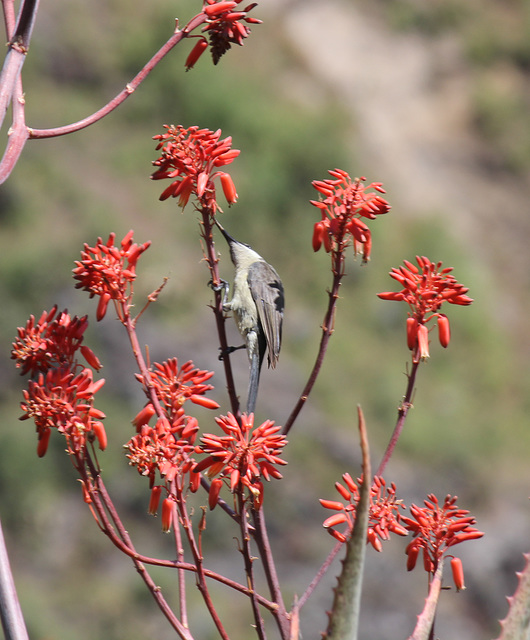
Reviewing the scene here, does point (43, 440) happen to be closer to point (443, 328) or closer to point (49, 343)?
point (49, 343)

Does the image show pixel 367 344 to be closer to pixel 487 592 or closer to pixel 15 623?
pixel 487 592

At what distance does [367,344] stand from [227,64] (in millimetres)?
8828

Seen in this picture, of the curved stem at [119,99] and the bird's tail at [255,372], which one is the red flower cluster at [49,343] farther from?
the bird's tail at [255,372]

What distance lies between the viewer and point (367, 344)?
17219mm

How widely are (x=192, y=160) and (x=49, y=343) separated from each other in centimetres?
69

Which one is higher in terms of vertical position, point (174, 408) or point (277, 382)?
point (277, 382)

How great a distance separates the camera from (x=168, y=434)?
7.57 ft

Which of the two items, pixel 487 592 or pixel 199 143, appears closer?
pixel 199 143

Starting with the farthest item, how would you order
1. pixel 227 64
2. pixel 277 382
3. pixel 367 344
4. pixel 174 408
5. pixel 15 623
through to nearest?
pixel 227 64, pixel 367 344, pixel 277 382, pixel 174 408, pixel 15 623

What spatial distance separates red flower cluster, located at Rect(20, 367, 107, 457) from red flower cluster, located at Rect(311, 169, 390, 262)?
0.81 metres

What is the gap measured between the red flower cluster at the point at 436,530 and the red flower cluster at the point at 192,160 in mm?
1080

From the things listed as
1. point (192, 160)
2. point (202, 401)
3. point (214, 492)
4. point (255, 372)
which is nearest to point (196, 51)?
point (192, 160)

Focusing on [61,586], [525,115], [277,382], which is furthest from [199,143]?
[525,115]

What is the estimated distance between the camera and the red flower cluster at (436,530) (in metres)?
2.31
